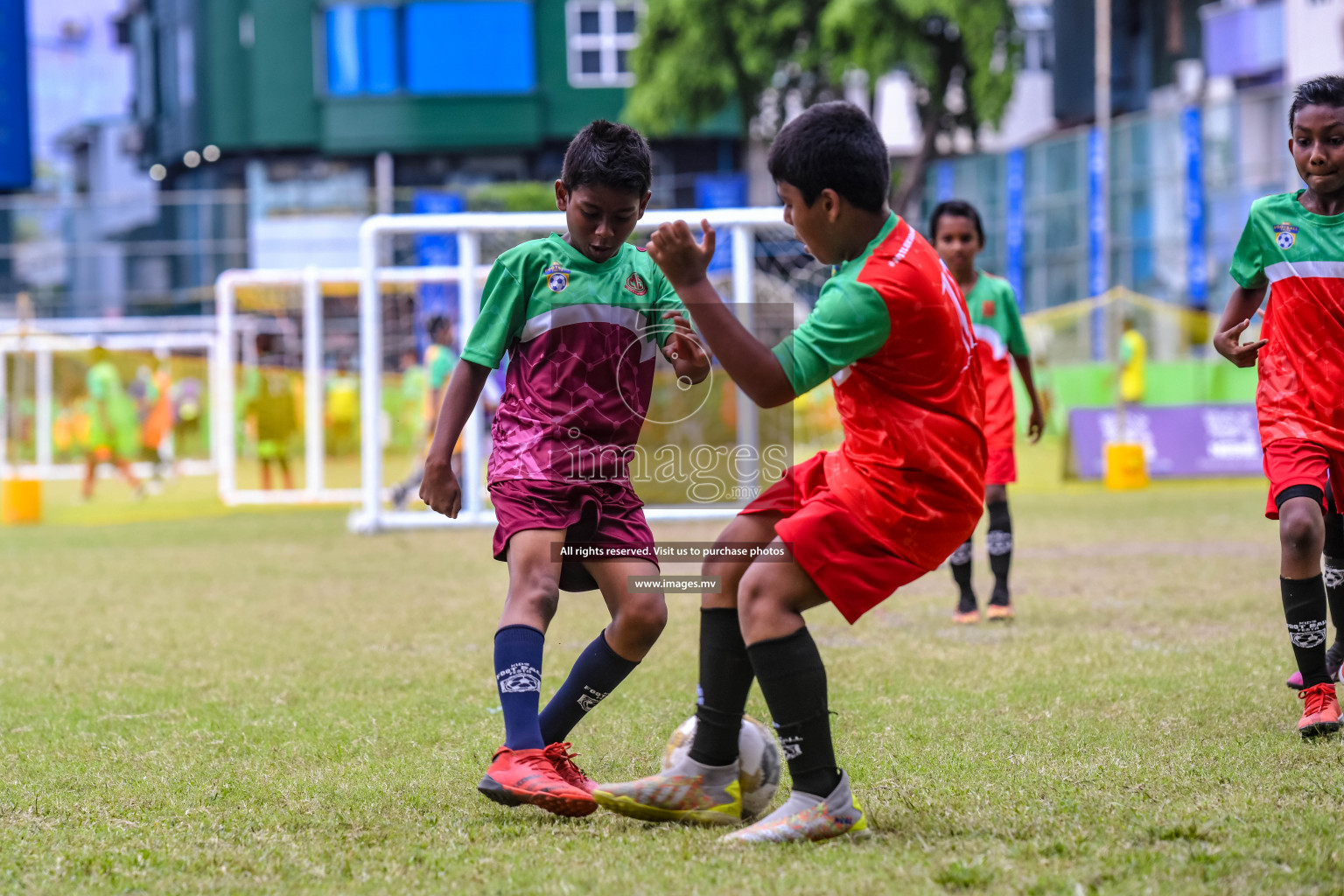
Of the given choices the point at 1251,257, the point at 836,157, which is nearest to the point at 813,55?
the point at 1251,257

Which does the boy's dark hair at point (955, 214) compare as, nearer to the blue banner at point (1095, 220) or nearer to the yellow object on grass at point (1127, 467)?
the yellow object on grass at point (1127, 467)

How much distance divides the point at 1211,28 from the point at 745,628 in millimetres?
32745

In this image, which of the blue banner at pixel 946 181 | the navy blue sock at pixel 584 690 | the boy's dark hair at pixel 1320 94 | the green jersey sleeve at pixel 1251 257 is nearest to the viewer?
the navy blue sock at pixel 584 690

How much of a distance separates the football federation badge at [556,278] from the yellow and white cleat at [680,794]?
47.8 inches

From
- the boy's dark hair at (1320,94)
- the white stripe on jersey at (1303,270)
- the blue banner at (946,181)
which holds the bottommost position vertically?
the white stripe on jersey at (1303,270)

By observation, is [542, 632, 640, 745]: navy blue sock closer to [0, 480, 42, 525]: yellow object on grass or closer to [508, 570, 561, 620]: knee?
[508, 570, 561, 620]: knee

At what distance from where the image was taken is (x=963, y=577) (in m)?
7.31

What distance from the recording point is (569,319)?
12.9 ft

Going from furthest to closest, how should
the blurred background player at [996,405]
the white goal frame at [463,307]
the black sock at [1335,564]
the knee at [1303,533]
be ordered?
the white goal frame at [463,307], the blurred background player at [996,405], the black sock at [1335,564], the knee at [1303,533]

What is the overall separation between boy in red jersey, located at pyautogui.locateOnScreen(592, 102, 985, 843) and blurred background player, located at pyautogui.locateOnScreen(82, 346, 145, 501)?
645 inches

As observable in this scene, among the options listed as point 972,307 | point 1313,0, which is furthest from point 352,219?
point 972,307

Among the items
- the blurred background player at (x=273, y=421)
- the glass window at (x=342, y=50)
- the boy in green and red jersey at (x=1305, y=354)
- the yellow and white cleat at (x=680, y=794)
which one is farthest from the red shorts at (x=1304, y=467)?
the glass window at (x=342, y=50)

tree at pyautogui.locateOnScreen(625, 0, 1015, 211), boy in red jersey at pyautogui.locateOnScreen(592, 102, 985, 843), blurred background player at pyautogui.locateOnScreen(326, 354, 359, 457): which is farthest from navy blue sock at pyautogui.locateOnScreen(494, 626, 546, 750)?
tree at pyautogui.locateOnScreen(625, 0, 1015, 211)

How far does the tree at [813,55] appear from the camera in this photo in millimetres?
29047
